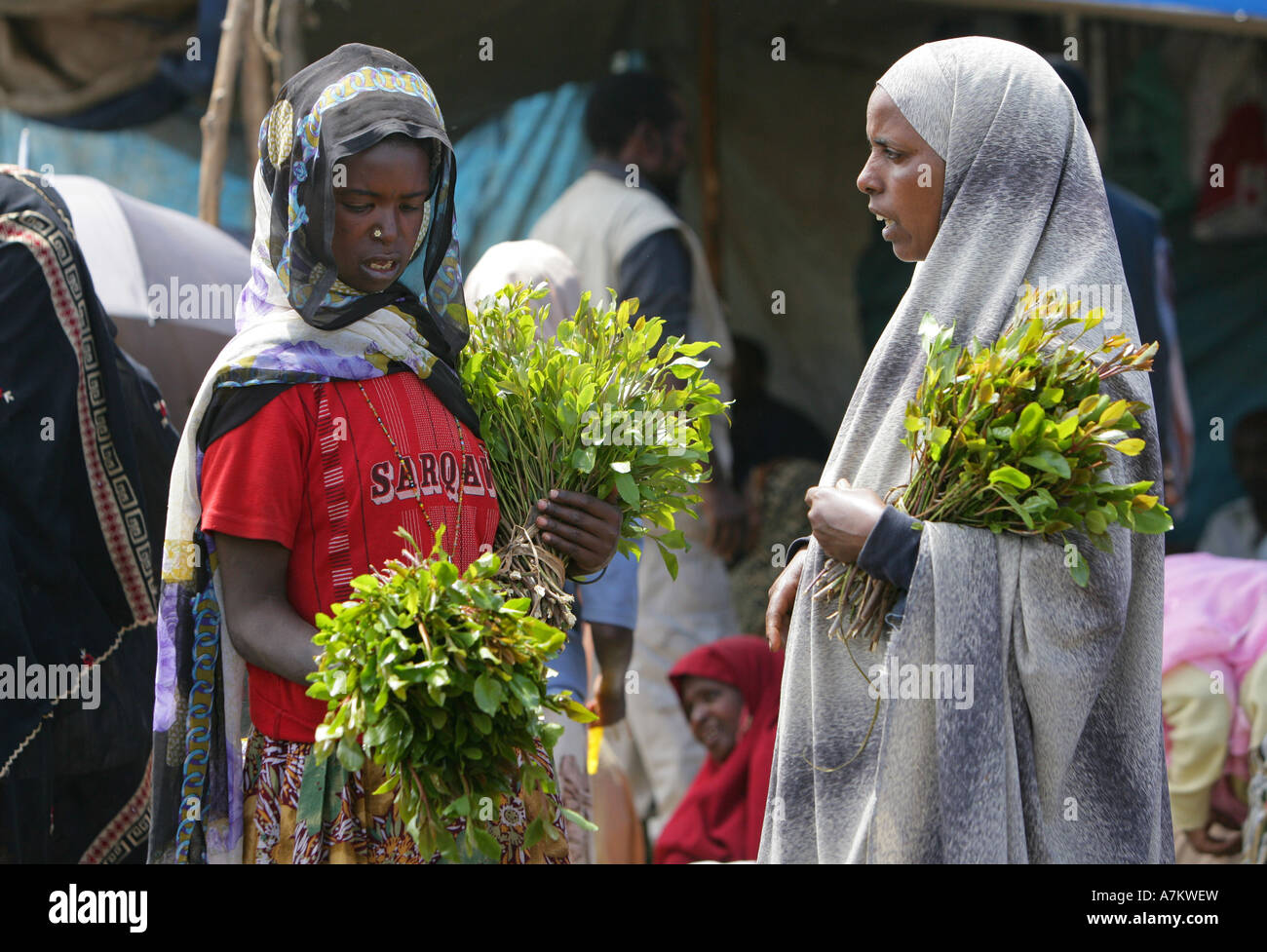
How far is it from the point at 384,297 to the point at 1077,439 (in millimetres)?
1215

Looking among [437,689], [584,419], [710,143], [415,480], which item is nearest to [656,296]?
[710,143]

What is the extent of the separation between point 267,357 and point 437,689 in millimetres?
688

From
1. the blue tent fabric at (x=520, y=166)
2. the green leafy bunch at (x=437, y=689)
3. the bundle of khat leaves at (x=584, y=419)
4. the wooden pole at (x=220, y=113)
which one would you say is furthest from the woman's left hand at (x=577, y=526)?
the blue tent fabric at (x=520, y=166)

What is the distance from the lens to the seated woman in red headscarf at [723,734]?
17.4 feet

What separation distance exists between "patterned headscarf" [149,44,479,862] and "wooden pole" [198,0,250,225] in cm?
296

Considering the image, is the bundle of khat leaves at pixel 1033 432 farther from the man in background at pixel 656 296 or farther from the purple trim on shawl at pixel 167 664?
the man in background at pixel 656 296

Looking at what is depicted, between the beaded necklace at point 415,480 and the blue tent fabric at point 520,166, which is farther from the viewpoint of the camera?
the blue tent fabric at point 520,166

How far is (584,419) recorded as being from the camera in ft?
9.00

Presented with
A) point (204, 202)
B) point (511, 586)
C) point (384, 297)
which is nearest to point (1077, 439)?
point (511, 586)

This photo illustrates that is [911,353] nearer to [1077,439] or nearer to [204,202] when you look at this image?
[1077,439]

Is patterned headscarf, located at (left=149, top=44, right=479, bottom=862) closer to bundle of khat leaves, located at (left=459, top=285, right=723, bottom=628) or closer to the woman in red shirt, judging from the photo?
the woman in red shirt

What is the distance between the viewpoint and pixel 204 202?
5477 mm

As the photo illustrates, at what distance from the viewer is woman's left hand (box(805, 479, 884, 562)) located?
8.41 feet

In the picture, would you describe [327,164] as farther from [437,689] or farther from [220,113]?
[220,113]
